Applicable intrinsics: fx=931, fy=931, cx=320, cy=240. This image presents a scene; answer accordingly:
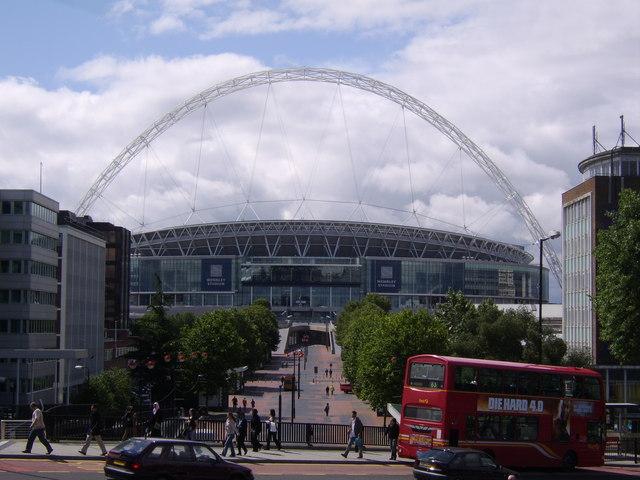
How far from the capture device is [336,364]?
156125 mm

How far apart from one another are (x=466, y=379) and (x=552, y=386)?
181 inches

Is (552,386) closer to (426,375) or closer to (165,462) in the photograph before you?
(426,375)

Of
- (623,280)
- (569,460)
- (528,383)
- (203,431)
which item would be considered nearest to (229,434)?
(203,431)

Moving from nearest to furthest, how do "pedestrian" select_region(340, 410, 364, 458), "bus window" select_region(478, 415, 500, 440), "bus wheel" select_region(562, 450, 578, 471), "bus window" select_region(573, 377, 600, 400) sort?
"bus window" select_region(478, 415, 500, 440)
"pedestrian" select_region(340, 410, 364, 458)
"bus wheel" select_region(562, 450, 578, 471)
"bus window" select_region(573, 377, 600, 400)

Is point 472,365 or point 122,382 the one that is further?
point 122,382

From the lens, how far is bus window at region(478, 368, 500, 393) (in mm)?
35812

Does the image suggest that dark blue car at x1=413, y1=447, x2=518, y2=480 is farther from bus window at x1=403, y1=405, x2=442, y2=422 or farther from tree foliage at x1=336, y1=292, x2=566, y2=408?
tree foliage at x1=336, y1=292, x2=566, y2=408

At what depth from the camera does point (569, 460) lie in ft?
126

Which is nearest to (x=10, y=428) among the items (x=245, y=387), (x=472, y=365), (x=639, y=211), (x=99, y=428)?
(x=99, y=428)

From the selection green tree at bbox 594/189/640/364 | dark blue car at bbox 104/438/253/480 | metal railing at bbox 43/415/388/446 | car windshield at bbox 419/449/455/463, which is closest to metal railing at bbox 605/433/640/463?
green tree at bbox 594/189/640/364

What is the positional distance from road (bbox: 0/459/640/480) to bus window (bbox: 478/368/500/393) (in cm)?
355

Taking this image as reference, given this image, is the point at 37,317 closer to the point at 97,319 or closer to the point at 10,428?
the point at 97,319

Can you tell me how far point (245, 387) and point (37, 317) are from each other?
39.7 metres

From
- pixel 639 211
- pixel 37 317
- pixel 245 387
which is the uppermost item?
pixel 639 211
